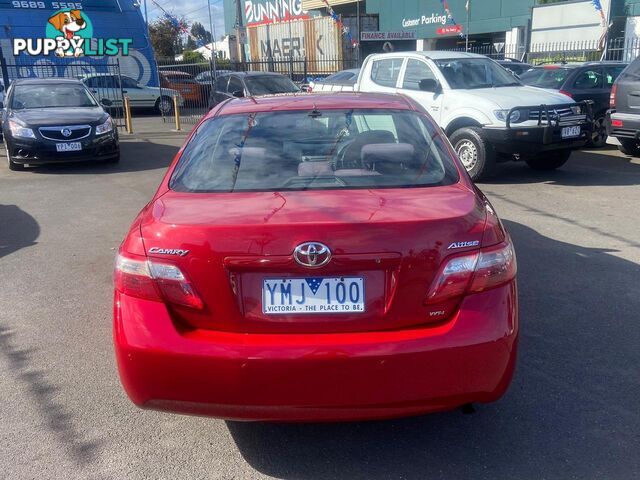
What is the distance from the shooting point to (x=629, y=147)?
37.6 feet

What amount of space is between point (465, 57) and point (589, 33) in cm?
2124

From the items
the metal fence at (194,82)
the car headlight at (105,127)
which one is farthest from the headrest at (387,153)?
the metal fence at (194,82)

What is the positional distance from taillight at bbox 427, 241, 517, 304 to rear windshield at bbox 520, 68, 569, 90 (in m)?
10.7

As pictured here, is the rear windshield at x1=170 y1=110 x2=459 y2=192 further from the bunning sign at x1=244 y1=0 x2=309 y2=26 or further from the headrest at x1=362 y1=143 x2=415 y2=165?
the bunning sign at x1=244 y1=0 x2=309 y2=26

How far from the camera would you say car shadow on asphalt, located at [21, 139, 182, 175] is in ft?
38.7

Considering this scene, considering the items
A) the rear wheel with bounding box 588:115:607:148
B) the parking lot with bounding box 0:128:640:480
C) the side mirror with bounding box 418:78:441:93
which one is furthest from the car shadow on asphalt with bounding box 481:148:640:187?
the parking lot with bounding box 0:128:640:480

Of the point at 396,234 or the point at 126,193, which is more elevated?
the point at 396,234

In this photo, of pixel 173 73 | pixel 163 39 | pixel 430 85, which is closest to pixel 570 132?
pixel 430 85

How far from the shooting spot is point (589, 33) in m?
28.8

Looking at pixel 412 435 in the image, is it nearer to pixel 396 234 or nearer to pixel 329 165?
pixel 396 234

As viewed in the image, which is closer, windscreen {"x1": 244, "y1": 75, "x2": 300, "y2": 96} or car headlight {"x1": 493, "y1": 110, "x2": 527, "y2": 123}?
car headlight {"x1": 493, "y1": 110, "x2": 527, "y2": 123}

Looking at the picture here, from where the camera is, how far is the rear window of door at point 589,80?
41.4 feet

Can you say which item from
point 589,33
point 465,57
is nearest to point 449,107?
point 465,57
